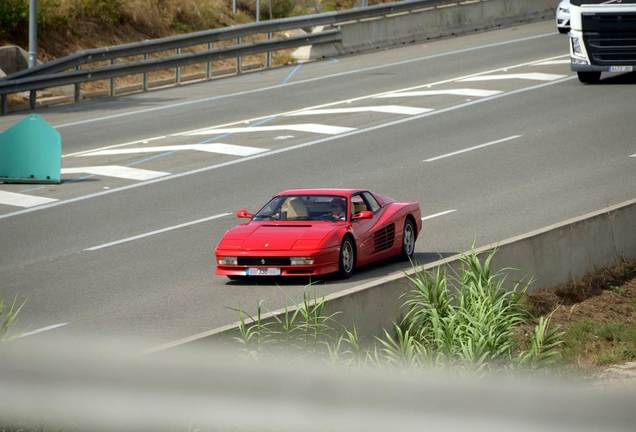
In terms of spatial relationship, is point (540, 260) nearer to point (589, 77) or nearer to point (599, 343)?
point (599, 343)

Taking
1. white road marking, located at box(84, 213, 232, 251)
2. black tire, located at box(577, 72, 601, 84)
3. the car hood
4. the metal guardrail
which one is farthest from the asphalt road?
the metal guardrail

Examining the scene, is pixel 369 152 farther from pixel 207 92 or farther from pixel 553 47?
pixel 553 47

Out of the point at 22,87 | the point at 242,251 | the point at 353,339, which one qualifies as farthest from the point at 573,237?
the point at 22,87

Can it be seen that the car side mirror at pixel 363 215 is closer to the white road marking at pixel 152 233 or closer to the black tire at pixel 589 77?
the white road marking at pixel 152 233

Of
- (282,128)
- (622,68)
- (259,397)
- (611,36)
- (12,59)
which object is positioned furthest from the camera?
(12,59)

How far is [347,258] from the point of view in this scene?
13.7 meters

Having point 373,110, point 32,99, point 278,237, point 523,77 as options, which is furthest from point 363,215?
point 523,77

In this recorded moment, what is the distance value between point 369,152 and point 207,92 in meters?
9.63

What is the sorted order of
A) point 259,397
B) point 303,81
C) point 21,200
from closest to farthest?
point 259,397 < point 21,200 < point 303,81

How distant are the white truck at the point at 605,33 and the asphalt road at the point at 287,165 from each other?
3.24ft

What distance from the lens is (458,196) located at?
63.2 feet

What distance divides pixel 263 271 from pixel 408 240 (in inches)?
89.9

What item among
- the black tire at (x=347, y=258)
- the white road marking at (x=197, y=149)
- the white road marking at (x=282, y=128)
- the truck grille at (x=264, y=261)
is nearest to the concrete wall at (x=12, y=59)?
the white road marking at (x=282, y=128)

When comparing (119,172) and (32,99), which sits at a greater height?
(32,99)
